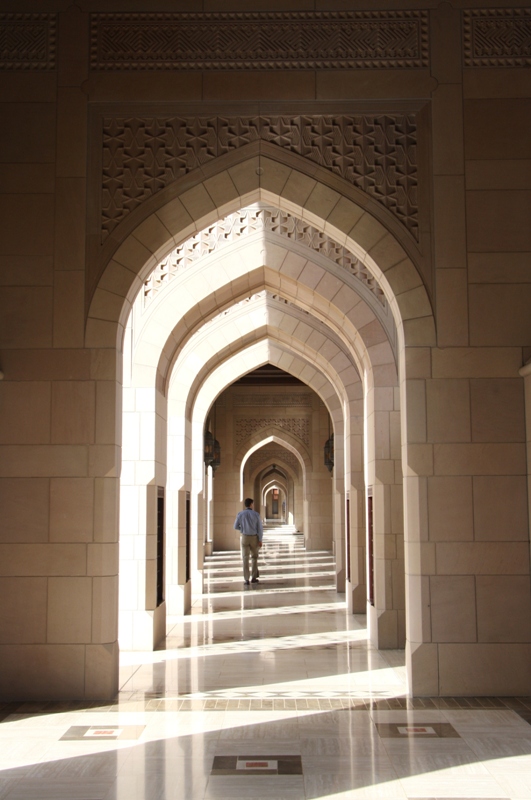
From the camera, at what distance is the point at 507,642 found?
4.95 metres

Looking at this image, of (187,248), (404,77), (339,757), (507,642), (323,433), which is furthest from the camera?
(323,433)

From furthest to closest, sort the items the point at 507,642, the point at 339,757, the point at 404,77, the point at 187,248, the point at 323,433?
the point at 323,433, the point at 187,248, the point at 404,77, the point at 507,642, the point at 339,757

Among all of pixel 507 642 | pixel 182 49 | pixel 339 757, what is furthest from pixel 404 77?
pixel 339 757

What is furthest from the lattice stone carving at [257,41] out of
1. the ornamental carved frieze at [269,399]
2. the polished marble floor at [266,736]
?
the ornamental carved frieze at [269,399]

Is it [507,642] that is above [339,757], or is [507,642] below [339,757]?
above

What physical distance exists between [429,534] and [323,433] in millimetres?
13898

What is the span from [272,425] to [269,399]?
589 millimetres

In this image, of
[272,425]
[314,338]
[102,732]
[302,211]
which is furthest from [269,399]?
[102,732]

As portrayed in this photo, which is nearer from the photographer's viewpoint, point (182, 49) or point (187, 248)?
point (182, 49)

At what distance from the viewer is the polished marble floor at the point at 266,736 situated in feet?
11.4

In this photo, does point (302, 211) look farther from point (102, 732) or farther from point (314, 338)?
point (314, 338)

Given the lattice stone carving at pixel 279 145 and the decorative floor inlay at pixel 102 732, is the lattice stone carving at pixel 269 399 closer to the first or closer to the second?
the lattice stone carving at pixel 279 145

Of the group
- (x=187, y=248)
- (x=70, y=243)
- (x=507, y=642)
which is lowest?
(x=507, y=642)

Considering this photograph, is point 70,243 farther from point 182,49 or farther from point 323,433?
point 323,433
